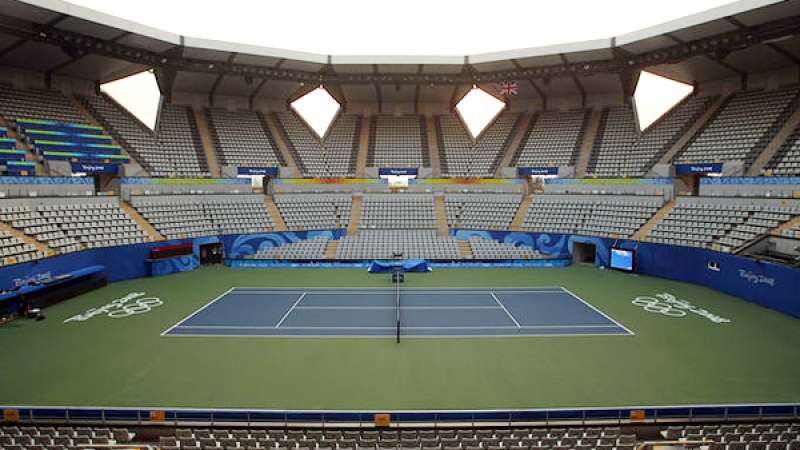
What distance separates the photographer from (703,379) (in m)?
11.6

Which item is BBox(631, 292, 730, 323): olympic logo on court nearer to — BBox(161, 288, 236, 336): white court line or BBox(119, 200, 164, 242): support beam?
BBox(161, 288, 236, 336): white court line

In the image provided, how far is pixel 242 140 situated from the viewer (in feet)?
128

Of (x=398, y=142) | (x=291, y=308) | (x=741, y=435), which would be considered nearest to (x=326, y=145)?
(x=398, y=142)

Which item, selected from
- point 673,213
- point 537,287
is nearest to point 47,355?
point 537,287

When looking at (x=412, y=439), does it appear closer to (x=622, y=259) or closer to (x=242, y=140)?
(x=622, y=259)

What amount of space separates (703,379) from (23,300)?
79.9 feet

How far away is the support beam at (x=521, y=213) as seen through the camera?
32297mm

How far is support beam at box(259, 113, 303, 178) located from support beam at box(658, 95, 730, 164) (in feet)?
98.2

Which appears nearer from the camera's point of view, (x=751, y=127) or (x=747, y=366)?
(x=747, y=366)

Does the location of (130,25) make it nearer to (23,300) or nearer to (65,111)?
(65,111)

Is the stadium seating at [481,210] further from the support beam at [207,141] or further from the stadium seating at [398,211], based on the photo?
the support beam at [207,141]

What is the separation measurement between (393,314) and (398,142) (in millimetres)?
26743

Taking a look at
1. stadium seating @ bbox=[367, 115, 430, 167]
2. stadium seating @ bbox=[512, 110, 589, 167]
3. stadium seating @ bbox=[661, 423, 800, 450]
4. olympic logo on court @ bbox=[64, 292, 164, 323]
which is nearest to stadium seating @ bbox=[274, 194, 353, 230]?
stadium seating @ bbox=[367, 115, 430, 167]

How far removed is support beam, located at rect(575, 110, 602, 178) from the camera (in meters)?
36.4
